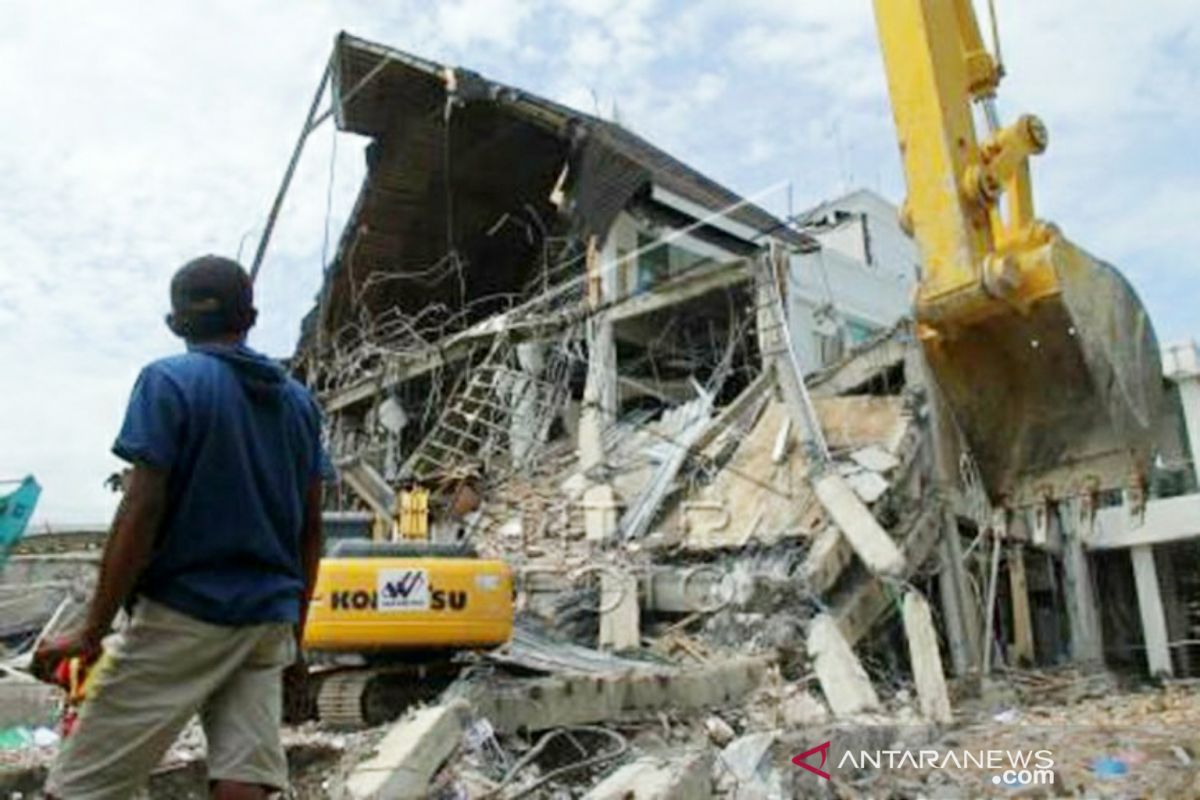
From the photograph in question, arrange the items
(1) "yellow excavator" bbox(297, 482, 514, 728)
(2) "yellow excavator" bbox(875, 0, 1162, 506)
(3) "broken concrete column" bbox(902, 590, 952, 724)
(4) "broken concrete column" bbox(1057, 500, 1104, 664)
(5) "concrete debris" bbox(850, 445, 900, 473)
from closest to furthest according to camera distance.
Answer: (2) "yellow excavator" bbox(875, 0, 1162, 506)
(1) "yellow excavator" bbox(297, 482, 514, 728)
(3) "broken concrete column" bbox(902, 590, 952, 724)
(5) "concrete debris" bbox(850, 445, 900, 473)
(4) "broken concrete column" bbox(1057, 500, 1104, 664)

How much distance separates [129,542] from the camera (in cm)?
230

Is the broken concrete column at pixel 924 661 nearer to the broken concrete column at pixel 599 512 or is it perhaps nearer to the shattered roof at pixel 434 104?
the broken concrete column at pixel 599 512

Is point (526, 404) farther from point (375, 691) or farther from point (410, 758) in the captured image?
point (410, 758)

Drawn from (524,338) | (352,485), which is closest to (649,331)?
(524,338)

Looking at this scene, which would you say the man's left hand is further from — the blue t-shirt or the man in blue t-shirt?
the blue t-shirt

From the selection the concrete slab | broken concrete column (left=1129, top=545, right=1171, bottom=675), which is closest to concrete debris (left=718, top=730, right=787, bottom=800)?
the concrete slab

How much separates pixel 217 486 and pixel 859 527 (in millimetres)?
9108

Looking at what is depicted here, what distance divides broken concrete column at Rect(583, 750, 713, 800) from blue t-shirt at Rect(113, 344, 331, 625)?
2266 mm

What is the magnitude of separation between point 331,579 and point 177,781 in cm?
160

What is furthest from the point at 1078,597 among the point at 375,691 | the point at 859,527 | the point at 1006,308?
the point at 1006,308

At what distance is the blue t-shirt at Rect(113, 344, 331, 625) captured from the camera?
238cm

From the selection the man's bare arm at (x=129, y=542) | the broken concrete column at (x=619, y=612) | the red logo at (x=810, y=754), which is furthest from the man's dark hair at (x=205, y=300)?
the broken concrete column at (x=619, y=612)

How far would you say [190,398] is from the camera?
95.3 inches

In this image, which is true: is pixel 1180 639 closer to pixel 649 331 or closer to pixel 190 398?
pixel 649 331
